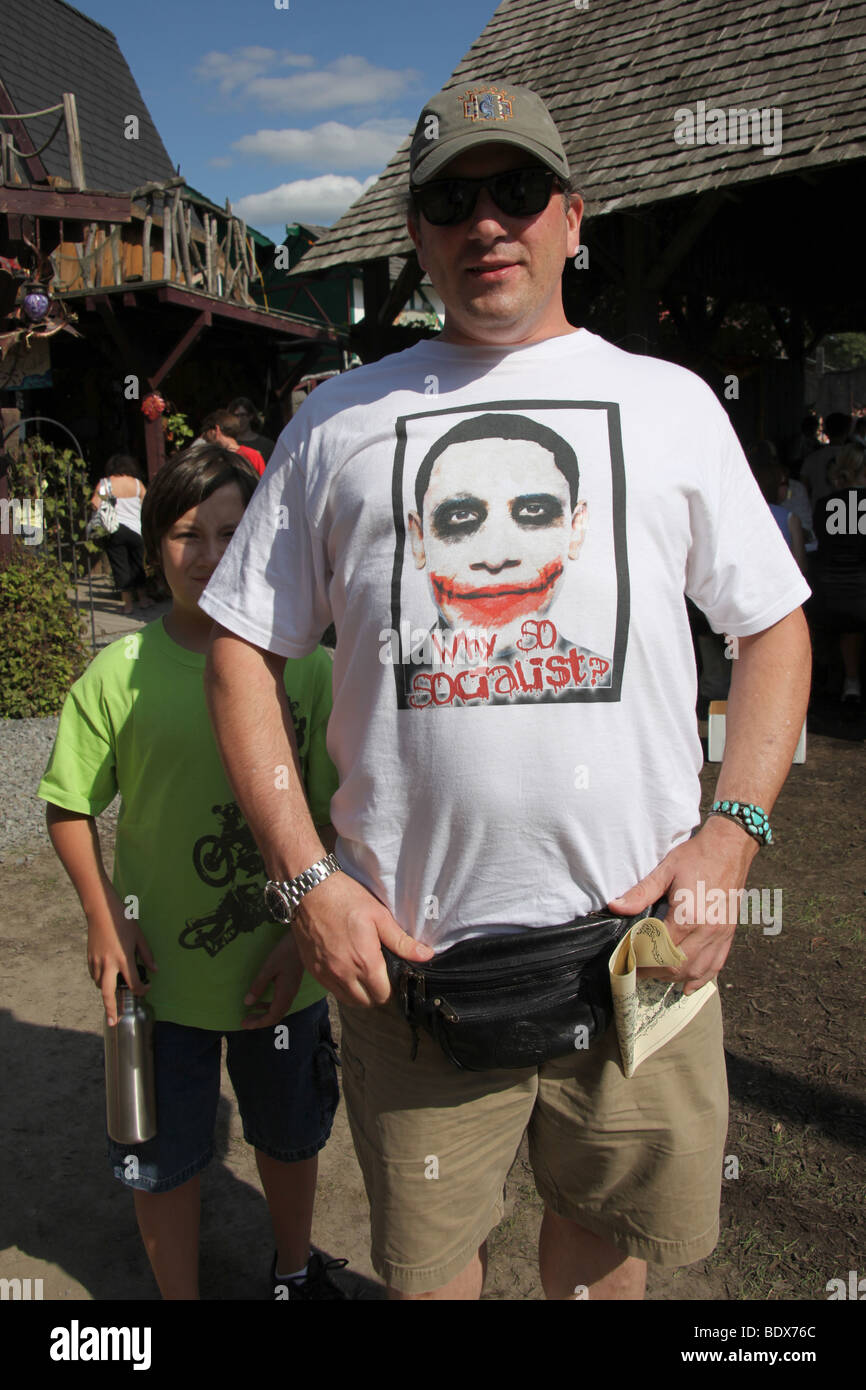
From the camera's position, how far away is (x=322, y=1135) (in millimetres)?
2172

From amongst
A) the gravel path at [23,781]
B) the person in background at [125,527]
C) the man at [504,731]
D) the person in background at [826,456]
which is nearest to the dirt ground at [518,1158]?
the man at [504,731]

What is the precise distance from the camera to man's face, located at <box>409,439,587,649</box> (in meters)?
1.44

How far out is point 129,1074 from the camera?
1.94 metres

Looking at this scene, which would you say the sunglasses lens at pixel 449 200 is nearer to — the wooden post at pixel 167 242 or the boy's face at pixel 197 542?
the boy's face at pixel 197 542

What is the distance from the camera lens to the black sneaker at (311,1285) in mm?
2242

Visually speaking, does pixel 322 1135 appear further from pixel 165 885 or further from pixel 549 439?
pixel 549 439

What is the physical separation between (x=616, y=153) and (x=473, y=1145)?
7.45m

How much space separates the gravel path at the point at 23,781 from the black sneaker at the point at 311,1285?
326 centimetres

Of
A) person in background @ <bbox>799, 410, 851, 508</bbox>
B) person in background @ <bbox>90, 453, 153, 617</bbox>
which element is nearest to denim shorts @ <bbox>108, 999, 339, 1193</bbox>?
person in background @ <bbox>799, 410, 851, 508</bbox>

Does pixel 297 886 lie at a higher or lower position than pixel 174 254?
lower

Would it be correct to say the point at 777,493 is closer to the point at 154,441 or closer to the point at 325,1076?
the point at 325,1076

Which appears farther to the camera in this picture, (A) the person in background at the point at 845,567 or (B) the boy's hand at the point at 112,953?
(A) the person in background at the point at 845,567

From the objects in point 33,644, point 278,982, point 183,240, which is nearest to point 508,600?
point 278,982

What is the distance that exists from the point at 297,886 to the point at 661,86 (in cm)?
795
